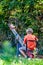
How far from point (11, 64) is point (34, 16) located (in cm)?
940

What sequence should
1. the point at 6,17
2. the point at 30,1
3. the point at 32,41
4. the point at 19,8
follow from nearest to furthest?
the point at 32,41, the point at 30,1, the point at 19,8, the point at 6,17

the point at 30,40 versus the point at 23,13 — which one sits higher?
the point at 30,40

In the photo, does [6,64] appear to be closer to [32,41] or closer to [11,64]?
[11,64]

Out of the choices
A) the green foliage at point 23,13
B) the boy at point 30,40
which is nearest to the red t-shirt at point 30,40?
the boy at point 30,40

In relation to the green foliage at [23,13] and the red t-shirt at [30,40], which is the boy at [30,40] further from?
the green foliage at [23,13]

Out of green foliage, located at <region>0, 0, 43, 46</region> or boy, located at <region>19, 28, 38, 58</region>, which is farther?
green foliage, located at <region>0, 0, 43, 46</region>

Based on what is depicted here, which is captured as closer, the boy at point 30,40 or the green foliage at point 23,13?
the boy at point 30,40

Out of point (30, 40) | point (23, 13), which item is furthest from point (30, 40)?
point (23, 13)

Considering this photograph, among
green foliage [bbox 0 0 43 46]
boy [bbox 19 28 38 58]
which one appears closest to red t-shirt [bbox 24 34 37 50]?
boy [bbox 19 28 38 58]

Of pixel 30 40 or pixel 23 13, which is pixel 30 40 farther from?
pixel 23 13

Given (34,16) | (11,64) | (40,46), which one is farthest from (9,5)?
(11,64)

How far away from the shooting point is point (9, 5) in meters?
12.8

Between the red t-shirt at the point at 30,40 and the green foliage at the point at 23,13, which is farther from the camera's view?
the green foliage at the point at 23,13

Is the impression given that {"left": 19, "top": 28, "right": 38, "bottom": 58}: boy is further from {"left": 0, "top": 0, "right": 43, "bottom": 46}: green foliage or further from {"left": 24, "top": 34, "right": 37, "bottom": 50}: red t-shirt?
{"left": 0, "top": 0, "right": 43, "bottom": 46}: green foliage
